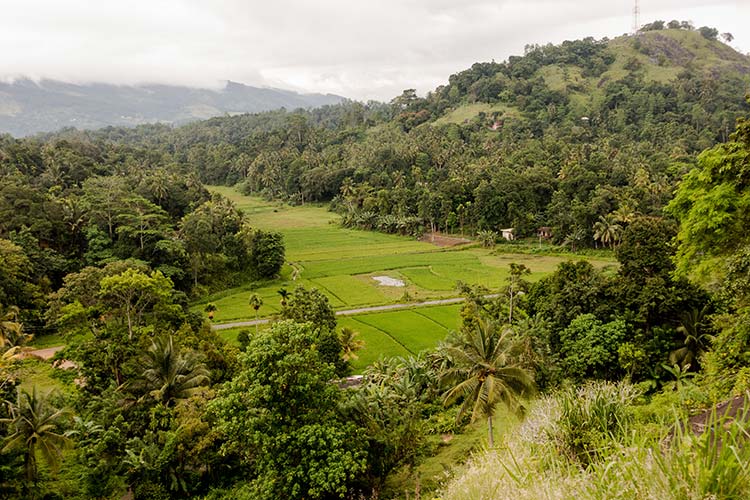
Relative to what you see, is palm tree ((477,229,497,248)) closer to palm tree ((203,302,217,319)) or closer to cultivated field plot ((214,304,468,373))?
cultivated field plot ((214,304,468,373))

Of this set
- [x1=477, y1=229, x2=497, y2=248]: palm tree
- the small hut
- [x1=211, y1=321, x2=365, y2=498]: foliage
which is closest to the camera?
[x1=211, y1=321, x2=365, y2=498]: foliage

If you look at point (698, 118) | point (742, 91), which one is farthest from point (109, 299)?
point (742, 91)

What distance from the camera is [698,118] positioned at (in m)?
97.1

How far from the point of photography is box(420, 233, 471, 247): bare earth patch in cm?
6631

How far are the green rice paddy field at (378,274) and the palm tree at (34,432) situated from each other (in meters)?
15.6

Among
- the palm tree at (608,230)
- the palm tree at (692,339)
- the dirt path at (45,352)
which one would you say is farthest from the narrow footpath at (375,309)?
the palm tree at (608,230)

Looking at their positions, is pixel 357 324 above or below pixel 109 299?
below

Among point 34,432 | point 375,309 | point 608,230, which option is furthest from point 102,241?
point 608,230

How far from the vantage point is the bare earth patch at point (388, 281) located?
47469mm

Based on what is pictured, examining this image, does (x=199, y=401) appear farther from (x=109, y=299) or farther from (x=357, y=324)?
(x=357, y=324)

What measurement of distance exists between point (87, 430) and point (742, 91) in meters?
138

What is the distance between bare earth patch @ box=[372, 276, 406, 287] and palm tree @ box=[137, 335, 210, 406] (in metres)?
28.5

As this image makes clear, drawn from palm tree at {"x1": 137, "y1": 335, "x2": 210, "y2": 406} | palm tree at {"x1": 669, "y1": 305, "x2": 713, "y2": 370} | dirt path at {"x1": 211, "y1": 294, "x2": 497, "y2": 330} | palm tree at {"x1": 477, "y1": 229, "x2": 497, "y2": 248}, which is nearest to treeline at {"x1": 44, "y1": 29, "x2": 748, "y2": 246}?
palm tree at {"x1": 477, "y1": 229, "x2": 497, "y2": 248}

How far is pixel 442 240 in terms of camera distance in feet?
226
